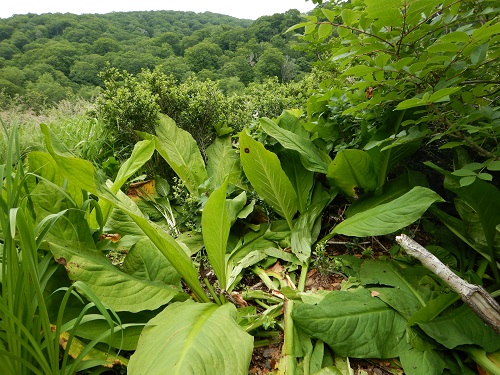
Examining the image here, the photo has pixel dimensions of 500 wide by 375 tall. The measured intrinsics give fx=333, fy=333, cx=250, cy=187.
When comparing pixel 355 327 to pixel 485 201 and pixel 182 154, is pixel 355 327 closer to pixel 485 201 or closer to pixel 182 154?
pixel 485 201

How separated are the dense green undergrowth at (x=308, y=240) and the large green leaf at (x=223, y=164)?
→ 36 millimetres

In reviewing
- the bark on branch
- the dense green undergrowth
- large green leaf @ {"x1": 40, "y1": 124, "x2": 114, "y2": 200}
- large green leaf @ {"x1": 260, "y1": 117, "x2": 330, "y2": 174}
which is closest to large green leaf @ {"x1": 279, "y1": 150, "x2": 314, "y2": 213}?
the dense green undergrowth

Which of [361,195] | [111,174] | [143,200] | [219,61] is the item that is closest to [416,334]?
[361,195]

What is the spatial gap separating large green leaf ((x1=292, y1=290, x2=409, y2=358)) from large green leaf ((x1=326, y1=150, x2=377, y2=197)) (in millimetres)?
695

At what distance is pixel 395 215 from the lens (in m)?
1.41

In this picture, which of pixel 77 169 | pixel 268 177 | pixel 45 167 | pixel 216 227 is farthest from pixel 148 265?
pixel 268 177

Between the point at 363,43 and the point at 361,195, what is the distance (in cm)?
91

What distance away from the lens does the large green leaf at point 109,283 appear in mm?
1180

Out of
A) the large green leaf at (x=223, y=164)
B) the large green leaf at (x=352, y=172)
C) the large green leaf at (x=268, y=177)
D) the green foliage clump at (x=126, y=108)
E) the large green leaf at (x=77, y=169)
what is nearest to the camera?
the large green leaf at (x=77, y=169)

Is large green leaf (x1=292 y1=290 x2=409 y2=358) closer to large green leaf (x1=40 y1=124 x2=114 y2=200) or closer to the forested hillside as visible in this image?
large green leaf (x1=40 y1=124 x2=114 y2=200)

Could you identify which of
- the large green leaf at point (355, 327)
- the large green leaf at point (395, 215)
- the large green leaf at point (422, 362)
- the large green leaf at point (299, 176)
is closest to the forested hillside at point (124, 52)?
the large green leaf at point (299, 176)

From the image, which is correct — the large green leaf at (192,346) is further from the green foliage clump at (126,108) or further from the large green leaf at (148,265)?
the green foliage clump at (126,108)

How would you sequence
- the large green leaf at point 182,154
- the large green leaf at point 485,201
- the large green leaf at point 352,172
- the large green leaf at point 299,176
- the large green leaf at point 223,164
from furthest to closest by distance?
the large green leaf at point 182,154 → the large green leaf at point 223,164 → the large green leaf at point 299,176 → the large green leaf at point 352,172 → the large green leaf at point 485,201

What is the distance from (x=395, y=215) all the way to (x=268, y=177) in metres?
0.70
